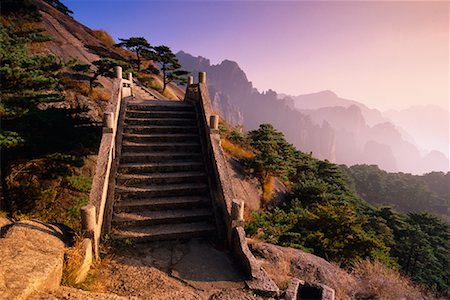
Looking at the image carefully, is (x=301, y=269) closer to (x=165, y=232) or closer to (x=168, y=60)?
(x=165, y=232)

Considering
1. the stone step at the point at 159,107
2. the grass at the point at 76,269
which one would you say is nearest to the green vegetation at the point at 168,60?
the stone step at the point at 159,107

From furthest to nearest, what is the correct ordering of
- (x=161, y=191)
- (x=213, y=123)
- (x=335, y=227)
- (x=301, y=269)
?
(x=335, y=227) → (x=213, y=123) → (x=161, y=191) → (x=301, y=269)

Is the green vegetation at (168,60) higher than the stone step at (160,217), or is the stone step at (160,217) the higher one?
the green vegetation at (168,60)

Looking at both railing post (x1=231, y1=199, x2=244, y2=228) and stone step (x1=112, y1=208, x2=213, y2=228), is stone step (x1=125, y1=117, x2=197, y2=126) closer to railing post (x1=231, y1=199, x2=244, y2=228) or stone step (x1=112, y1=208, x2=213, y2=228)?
stone step (x1=112, y1=208, x2=213, y2=228)

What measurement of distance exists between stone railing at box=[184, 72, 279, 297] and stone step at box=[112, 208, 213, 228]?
0.39 meters

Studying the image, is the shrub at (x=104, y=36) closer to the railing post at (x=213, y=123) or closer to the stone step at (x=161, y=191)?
the railing post at (x=213, y=123)

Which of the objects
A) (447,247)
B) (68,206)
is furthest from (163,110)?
(447,247)

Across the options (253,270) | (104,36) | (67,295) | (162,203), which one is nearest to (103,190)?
(162,203)

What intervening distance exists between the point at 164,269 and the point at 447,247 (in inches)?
1083

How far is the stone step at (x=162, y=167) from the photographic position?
6.54 meters

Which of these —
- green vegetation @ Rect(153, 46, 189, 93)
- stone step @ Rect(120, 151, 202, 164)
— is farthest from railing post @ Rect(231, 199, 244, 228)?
green vegetation @ Rect(153, 46, 189, 93)

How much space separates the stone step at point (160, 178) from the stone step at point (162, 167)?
0.14 metres

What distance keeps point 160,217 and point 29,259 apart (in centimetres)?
276

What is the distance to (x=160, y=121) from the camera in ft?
26.2
